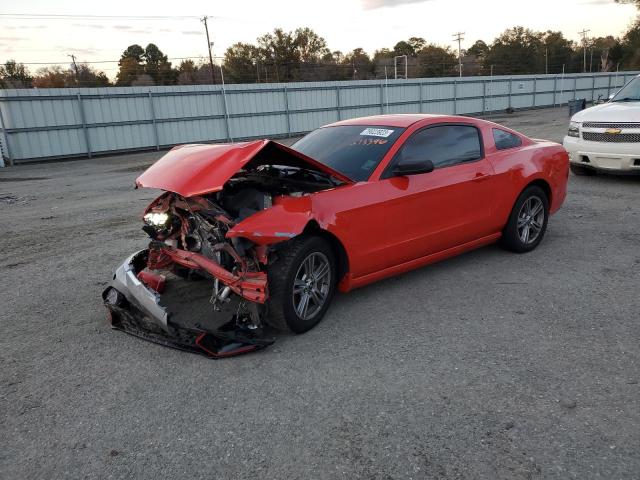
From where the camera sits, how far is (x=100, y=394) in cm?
330

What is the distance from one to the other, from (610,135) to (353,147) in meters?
6.08

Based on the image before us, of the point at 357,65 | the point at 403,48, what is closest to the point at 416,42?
the point at 403,48

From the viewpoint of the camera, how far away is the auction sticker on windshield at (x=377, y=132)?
4.79 m

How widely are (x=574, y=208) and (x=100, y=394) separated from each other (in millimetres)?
7001

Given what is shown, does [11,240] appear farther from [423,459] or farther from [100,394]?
[423,459]

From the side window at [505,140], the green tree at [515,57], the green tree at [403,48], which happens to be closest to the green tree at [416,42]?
the green tree at [403,48]

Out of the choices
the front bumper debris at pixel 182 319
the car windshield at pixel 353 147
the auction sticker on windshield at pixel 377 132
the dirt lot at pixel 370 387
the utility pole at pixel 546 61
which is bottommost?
the dirt lot at pixel 370 387

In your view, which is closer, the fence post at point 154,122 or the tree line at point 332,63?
the fence post at point 154,122

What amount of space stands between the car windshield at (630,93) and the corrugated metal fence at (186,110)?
53.6ft

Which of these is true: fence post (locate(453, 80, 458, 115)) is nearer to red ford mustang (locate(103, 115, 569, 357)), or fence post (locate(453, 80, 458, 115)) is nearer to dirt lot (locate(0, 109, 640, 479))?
red ford mustang (locate(103, 115, 569, 357))

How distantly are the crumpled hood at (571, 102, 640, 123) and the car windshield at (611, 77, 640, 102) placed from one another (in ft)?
0.84

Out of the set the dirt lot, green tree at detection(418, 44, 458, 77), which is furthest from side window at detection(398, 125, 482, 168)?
green tree at detection(418, 44, 458, 77)

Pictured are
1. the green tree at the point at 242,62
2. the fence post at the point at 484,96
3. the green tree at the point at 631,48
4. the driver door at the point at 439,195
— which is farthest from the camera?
the green tree at the point at 631,48

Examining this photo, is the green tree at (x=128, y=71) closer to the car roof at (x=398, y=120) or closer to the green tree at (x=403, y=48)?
the car roof at (x=398, y=120)
